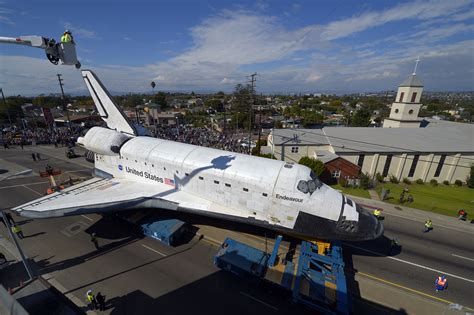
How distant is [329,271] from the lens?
34.9 ft

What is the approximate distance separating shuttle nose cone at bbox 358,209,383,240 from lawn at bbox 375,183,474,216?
13.2 metres

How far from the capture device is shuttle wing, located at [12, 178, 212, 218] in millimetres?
Answer: 12859

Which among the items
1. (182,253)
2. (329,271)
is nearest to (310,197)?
(329,271)

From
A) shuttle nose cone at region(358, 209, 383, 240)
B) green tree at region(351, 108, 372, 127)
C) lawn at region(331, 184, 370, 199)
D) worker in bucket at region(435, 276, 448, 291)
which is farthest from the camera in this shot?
green tree at region(351, 108, 372, 127)

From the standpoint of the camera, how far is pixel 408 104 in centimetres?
3900

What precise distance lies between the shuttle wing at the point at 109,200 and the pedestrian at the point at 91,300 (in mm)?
5283

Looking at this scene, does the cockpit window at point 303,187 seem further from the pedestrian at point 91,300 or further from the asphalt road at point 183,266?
the pedestrian at point 91,300

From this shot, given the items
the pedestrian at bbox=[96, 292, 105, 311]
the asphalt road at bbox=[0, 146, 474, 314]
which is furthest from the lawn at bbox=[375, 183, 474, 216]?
the pedestrian at bbox=[96, 292, 105, 311]

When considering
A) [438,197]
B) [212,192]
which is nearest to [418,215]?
[438,197]

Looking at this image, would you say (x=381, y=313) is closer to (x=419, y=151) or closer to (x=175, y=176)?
(x=175, y=176)

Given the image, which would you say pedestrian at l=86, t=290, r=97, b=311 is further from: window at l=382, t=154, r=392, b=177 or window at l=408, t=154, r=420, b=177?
window at l=408, t=154, r=420, b=177

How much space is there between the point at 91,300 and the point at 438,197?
33874 mm

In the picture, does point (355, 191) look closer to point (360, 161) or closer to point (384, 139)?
point (360, 161)

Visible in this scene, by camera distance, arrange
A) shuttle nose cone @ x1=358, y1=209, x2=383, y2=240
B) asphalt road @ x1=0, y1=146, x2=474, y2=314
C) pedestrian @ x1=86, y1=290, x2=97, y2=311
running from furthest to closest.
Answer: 1. shuttle nose cone @ x1=358, y1=209, x2=383, y2=240
2. asphalt road @ x1=0, y1=146, x2=474, y2=314
3. pedestrian @ x1=86, y1=290, x2=97, y2=311
